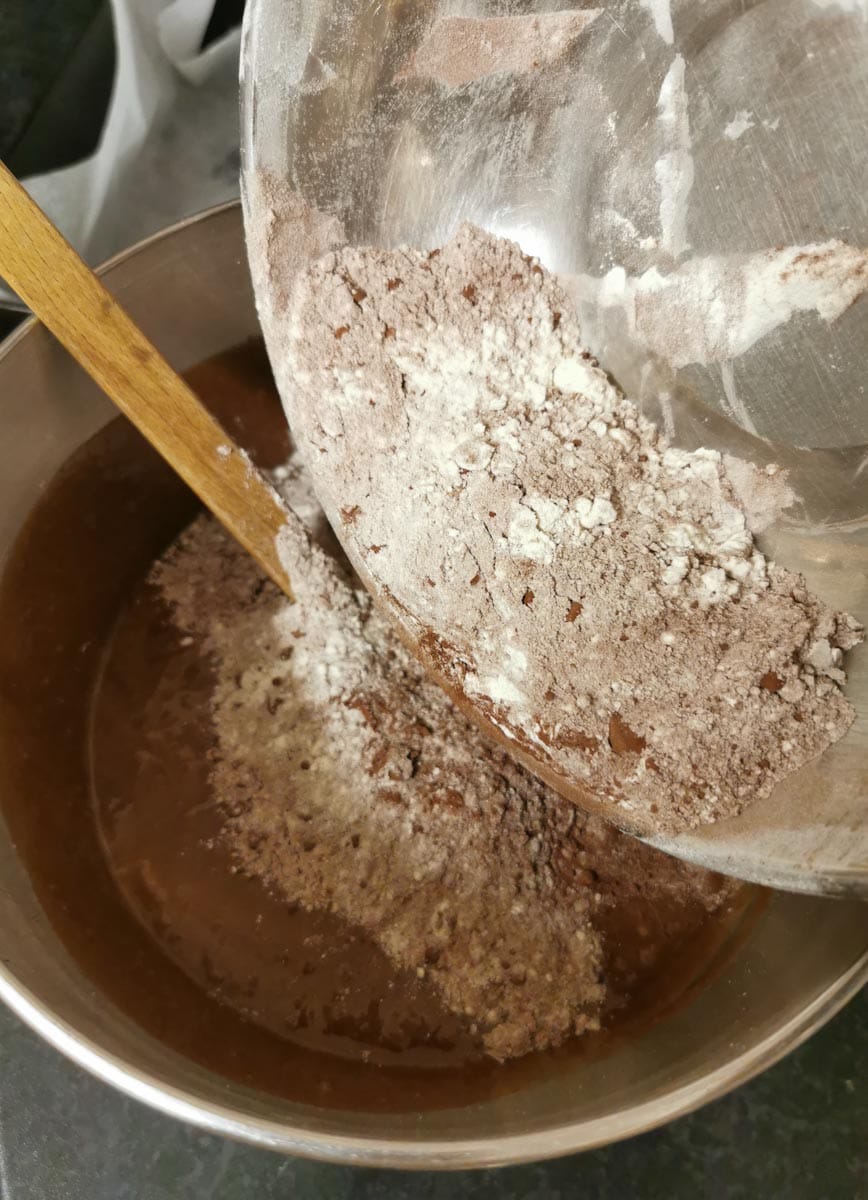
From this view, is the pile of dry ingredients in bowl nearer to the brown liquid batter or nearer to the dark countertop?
the brown liquid batter

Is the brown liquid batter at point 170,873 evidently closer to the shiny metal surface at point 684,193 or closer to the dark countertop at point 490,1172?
the dark countertop at point 490,1172

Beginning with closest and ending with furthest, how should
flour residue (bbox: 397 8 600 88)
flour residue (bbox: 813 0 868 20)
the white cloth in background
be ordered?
1. flour residue (bbox: 813 0 868 20)
2. flour residue (bbox: 397 8 600 88)
3. the white cloth in background

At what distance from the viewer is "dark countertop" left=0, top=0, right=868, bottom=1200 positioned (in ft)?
2.19

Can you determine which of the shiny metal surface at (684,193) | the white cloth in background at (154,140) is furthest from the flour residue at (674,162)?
the white cloth in background at (154,140)

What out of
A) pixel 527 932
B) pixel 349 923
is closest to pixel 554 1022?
pixel 527 932

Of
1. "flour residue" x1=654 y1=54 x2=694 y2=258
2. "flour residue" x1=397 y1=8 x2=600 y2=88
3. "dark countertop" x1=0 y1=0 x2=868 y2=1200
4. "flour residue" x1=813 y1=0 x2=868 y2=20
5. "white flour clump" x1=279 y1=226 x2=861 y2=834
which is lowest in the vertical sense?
"dark countertop" x1=0 y1=0 x2=868 y2=1200

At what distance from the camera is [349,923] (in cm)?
69

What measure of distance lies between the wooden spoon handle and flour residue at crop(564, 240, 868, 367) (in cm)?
30

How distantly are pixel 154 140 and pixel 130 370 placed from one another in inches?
15.6

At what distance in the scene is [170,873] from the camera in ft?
2.42

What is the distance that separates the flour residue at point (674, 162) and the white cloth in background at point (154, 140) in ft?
1.79

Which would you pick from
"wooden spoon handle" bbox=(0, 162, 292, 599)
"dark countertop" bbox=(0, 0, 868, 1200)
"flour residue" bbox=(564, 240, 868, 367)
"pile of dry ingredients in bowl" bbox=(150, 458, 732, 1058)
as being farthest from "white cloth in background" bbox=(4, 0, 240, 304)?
"dark countertop" bbox=(0, 0, 868, 1200)

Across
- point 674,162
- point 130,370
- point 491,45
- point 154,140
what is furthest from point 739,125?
point 154,140

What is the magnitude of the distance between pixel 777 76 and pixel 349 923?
0.64 m
